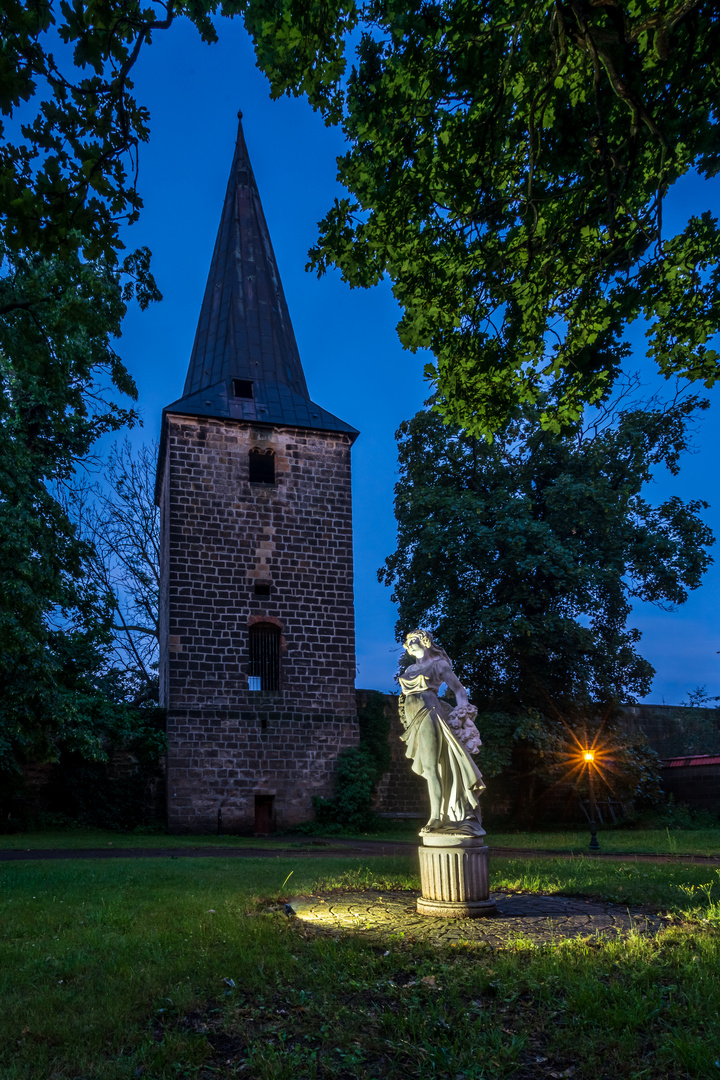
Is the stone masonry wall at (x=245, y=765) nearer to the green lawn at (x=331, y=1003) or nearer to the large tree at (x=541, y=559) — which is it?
the large tree at (x=541, y=559)

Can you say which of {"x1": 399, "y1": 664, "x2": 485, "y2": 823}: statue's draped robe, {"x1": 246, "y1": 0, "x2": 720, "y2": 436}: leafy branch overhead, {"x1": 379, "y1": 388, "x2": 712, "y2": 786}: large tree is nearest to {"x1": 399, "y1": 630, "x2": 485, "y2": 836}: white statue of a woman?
{"x1": 399, "y1": 664, "x2": 485, "y2": 823}: statue's draped robe

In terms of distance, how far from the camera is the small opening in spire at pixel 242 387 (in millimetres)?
21489

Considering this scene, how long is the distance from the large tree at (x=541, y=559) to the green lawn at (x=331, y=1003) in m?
13.2

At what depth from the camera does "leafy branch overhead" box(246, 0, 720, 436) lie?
5.26 m

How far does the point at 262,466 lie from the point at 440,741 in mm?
15483

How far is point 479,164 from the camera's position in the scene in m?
6.28

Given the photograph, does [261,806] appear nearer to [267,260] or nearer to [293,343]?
[293,343]

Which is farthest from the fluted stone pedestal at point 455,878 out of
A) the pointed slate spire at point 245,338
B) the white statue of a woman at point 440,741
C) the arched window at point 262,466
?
the pointed slate spire at point 245,338

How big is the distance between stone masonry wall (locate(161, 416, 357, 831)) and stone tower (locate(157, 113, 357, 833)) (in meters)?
0.03

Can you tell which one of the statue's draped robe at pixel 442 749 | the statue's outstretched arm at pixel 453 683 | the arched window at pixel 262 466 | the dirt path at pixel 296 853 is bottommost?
the dirt path at pixel 296 853

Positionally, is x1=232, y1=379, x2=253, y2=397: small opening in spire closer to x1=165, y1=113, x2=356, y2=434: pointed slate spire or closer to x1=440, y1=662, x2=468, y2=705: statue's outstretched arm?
x1=165, y1=113, x2=356, y2=434: pointed slate spire

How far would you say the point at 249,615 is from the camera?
19.4 m

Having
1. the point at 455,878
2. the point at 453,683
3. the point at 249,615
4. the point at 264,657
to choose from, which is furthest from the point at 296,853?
the point at 455,878

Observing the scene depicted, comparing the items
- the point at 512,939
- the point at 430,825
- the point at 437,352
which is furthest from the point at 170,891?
the point at 437,352
